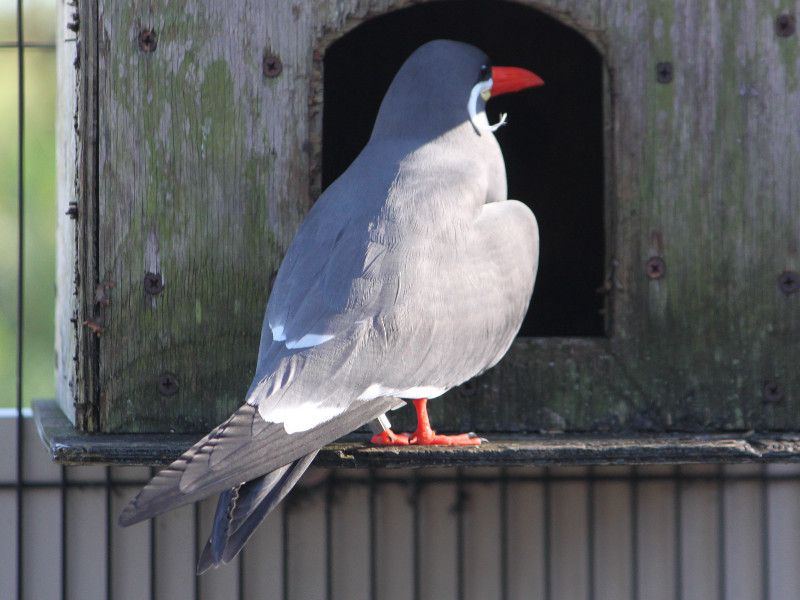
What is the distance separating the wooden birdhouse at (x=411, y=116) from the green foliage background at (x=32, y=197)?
67 centimetres

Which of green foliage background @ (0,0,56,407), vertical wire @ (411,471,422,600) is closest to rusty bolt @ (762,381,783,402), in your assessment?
vertical wire @ (411,471,422,600)

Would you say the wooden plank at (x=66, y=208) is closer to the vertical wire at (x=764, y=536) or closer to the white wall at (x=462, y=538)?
Result: the white wall at (x=462, y=538)

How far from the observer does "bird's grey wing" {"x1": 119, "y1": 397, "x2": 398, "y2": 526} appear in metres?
1.59

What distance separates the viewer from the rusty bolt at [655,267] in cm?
231

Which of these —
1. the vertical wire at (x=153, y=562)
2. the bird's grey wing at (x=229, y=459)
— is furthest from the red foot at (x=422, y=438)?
the vertical wire at (x=153, y=562)

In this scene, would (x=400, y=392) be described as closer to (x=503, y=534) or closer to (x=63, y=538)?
(x=503, y=534)

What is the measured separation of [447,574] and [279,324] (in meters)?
0.99

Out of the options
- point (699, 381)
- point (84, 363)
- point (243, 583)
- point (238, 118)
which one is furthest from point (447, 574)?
point (238, 118)

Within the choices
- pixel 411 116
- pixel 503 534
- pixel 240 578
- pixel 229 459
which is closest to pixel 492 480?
pixel 503 534

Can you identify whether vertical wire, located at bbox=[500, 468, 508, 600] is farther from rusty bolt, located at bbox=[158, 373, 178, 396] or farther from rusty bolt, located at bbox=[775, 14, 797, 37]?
rusty bolt, located at bbox=[775, 14, 797, 37]

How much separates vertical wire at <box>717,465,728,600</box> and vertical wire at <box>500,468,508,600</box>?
48 cm

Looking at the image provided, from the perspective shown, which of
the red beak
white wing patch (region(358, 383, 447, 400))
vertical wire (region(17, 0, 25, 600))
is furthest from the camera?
vertical wire (region(17, 0, 25, 600))

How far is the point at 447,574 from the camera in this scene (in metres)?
2.68

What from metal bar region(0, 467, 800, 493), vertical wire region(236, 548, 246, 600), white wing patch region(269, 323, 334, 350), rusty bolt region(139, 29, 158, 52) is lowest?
vertical wire region(236, 548, 246, 600)
